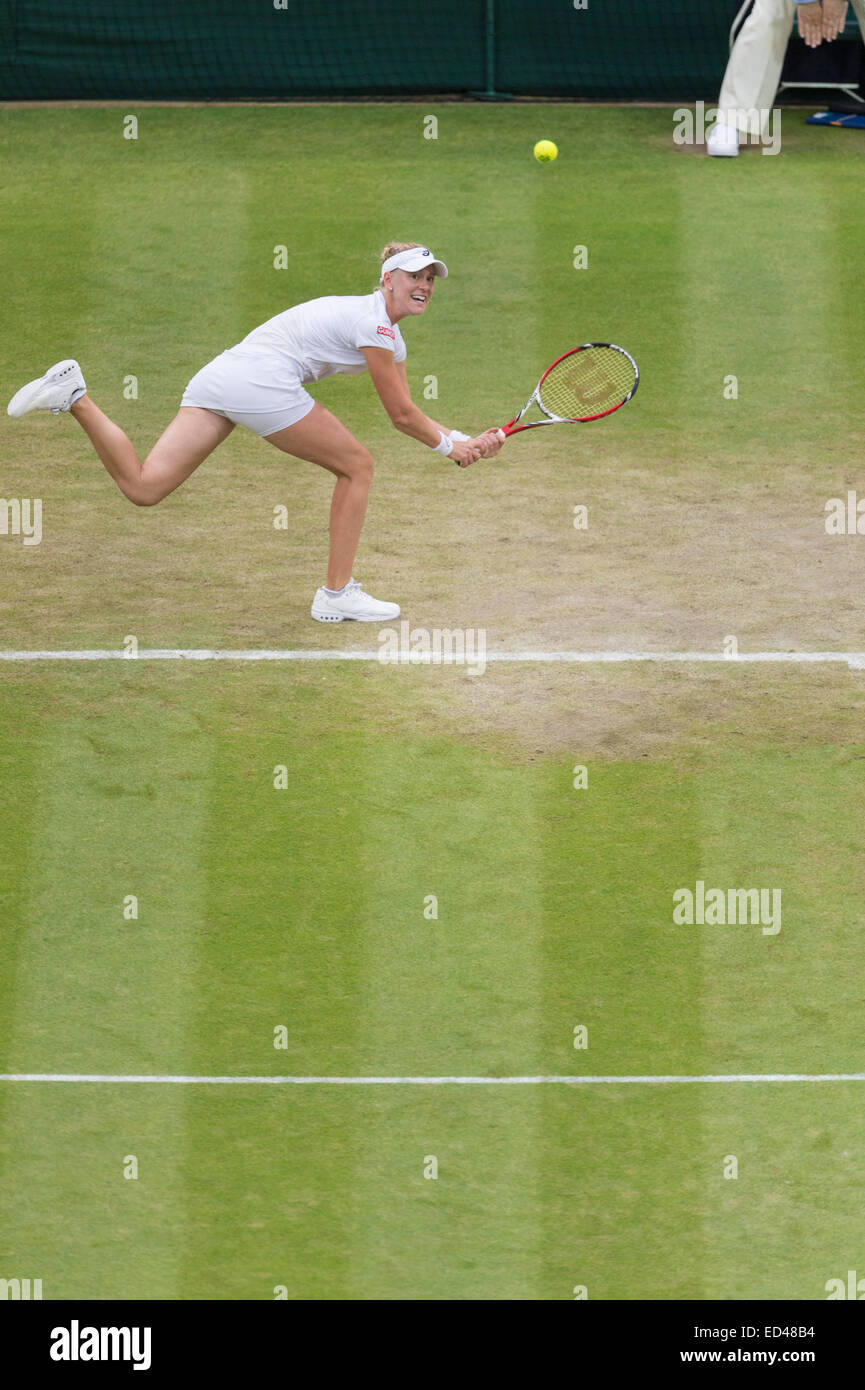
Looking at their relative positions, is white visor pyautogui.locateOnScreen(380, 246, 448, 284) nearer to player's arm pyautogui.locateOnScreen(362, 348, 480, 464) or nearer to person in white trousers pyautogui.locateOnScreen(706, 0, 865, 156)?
player's arm pyautogui.locateOnScreen(362, 348, 480, 464)

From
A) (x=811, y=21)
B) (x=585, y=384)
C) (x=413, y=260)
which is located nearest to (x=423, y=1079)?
(x=413, y=260)

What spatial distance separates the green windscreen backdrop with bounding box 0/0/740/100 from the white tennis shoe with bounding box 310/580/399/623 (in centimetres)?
854

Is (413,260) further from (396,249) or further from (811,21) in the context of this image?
(811,21)

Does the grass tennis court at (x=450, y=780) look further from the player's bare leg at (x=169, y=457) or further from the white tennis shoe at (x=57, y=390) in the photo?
the white tennis shoe at (x=57, y=390)

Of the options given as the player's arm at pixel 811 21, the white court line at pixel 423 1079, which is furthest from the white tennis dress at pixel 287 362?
the player's arm at pixel 811 21

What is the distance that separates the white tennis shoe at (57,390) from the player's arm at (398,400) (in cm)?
145

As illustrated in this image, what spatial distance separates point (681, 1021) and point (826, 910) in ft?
3.51

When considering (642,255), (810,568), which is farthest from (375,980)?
(642,255)

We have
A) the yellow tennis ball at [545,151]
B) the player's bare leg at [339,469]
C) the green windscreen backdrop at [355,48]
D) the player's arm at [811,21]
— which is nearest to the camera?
the player's bare leg at [339,469]

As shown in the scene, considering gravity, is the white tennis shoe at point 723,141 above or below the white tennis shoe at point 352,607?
above

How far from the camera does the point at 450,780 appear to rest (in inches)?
406

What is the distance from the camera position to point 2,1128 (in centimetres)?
809

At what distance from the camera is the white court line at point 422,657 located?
37.5 ft

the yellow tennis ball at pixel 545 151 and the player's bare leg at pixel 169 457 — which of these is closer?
the player's bare leg at pixel 169 457
